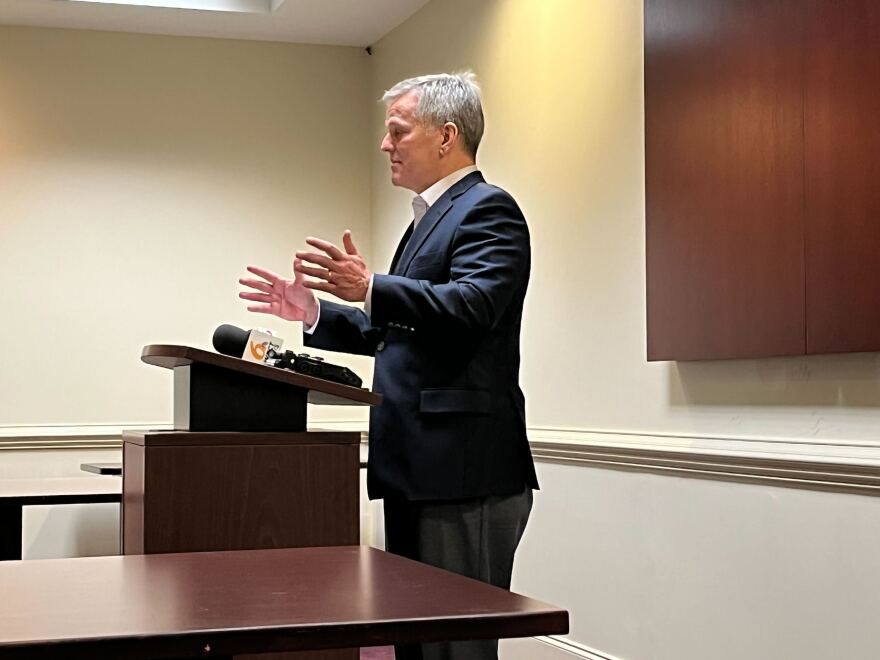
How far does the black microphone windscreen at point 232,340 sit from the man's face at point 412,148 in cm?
44

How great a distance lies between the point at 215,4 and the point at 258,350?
351cm

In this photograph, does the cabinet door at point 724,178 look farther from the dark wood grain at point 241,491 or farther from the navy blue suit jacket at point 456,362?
the dark wood grain at point 241,491

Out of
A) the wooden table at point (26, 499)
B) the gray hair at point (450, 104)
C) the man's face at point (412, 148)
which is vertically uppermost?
the gray hair at point (450, 104)

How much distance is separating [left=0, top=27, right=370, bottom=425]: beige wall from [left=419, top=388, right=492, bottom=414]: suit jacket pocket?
11.6 ft

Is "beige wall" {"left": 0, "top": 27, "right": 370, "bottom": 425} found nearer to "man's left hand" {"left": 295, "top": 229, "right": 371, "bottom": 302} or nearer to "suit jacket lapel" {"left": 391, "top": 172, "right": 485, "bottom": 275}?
"suit jacket lapel" {"left": 391, "top": 172, "right": 485, "bottom": 275}

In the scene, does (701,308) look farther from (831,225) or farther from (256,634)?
(256,634)

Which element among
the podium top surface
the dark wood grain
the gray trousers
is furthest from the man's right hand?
the gray trousers

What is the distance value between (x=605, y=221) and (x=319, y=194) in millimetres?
2452

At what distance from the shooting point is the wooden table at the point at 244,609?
43.6 inches

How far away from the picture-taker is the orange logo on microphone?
233 centimetres

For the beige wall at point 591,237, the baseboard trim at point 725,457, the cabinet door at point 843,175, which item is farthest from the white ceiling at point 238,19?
the cabinet door at point 843,175

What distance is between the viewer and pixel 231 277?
5812 millimetres

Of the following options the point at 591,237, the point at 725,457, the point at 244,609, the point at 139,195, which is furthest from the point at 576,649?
the point at 139,195

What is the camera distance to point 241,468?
215cm
